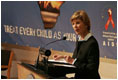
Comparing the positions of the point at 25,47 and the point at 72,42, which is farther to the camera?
the point at 25,47

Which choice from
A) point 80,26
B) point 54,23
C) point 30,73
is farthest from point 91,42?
point 54,23

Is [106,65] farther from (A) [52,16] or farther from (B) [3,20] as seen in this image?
(B) [3,20]

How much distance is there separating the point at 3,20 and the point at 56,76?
2166 mm

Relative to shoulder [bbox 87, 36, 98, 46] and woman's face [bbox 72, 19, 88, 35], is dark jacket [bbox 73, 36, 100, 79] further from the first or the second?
woman's face [bbox 72, 19, 88, 35]

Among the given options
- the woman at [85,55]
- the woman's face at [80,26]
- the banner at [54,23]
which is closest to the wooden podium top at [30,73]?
the woman at [85,55]

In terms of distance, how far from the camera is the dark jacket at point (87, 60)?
1612 mm

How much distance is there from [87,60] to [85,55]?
5 centimetres

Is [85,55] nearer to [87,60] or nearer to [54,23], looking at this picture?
[87,60]

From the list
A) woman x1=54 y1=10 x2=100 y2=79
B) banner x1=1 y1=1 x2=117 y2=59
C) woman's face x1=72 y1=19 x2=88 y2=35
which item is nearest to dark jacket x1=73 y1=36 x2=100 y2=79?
woman x1=54 y1=10 x2=100 y2=79

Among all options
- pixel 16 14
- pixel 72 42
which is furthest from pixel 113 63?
pixel 16 14

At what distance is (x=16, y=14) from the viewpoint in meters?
3.17

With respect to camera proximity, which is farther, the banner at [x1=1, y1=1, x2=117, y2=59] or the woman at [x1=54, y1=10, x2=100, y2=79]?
the banner at [x1=1, y1=1, x2=117, y2=59]

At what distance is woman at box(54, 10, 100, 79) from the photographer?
162 centimetres

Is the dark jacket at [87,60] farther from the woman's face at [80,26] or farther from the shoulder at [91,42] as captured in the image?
the woman's face at [80,26]
